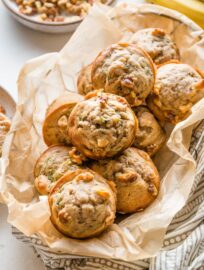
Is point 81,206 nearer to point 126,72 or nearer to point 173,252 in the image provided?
point 173,252

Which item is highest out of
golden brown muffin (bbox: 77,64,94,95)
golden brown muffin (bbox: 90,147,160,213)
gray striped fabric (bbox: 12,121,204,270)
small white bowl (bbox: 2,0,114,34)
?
small white bowl (bbox: 2,0,114,34)

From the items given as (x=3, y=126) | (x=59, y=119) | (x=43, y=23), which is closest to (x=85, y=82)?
(x=59, y=119)

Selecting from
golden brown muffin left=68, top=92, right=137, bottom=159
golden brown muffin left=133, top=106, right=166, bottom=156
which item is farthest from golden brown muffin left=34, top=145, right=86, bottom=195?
golden brown muffin left=133, top=106, right=166, bottom=156

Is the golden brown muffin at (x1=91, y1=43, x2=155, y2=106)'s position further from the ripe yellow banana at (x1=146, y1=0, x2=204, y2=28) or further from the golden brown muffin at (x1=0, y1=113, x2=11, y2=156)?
the ripe yellow banana at (x1=146, y1=0, x2=204, y2=28)

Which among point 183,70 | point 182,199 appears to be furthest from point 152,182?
point 183,70

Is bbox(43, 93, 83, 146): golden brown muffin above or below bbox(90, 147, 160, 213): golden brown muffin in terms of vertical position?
above

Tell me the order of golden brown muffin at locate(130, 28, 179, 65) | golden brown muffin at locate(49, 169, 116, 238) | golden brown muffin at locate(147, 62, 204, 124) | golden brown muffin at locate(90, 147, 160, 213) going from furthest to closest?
golden brown muffin at locate(130, 28, 179, 65) → golden brown muffin at locate(147, 62, 204, 124) → golden brown muffin at locate(90, 147, 160, 213) → golden brown muffin at locate(49, 169, 116, 238)
